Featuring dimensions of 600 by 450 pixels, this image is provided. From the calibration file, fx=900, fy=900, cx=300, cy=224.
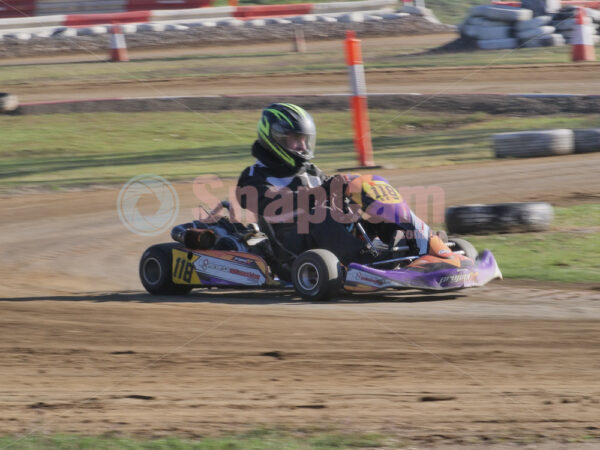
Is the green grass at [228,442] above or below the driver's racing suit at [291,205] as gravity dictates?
below

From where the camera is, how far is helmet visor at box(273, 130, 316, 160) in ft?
21.7

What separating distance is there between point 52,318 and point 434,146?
29.9ft

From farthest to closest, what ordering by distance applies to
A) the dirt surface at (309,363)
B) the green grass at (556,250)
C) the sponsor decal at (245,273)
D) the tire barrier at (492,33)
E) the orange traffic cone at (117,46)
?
1. the orange traffic cone at (117,46)
2. the tire barrier at (492,33)
3. the green grass at (556,250)
4. the sponsor decal at (245,273)
5. the dirt surface at (309,363)

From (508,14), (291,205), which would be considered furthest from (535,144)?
(508,14)

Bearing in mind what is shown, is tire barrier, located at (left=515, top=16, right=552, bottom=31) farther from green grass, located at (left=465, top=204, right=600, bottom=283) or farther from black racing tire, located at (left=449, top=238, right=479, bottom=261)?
black racing tire, located at (left=449, top=238, right=479, bottom=261)

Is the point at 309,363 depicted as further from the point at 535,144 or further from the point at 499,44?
the point at 499,44

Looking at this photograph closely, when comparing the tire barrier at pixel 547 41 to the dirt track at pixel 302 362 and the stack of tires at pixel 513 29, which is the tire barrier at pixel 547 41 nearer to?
the stack of tires at pixel 513 29

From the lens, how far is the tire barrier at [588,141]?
41.5 ft

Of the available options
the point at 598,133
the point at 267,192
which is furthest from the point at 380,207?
the point at 598,133

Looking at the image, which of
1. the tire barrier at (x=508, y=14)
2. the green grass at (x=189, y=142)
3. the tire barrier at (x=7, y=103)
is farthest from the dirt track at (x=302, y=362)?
the tire barrier at (x=508, y=14)

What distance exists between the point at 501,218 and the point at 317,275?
8.84 feet

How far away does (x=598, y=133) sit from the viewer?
41.4 ft

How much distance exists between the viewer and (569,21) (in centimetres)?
2069

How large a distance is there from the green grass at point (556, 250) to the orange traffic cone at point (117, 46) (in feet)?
52.7
